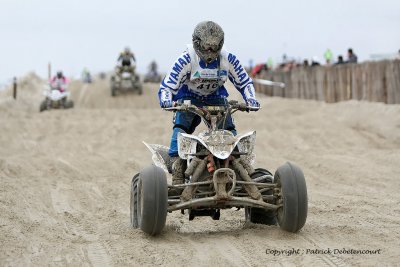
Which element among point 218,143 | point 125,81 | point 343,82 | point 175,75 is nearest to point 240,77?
point 175,75

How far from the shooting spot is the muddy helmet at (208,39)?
735cm

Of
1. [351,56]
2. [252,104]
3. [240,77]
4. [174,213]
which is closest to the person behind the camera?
[252,104]

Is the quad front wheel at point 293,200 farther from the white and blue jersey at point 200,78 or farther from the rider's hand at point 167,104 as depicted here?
the rider's hand at point 167,104

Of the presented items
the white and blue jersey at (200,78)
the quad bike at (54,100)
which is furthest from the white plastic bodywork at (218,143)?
the quad bike at (54,100)

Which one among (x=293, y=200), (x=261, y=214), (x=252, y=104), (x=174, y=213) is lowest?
(x=174, y=213)

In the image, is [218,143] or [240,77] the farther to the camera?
[240,77]

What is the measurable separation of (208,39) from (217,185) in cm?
156

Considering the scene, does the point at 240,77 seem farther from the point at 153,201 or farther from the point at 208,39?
the point at 153,201

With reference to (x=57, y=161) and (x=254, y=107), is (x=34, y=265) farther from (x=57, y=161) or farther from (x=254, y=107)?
(x=57, y=161)

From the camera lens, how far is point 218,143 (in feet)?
23.3

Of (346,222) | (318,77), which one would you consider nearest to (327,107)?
(318,77)

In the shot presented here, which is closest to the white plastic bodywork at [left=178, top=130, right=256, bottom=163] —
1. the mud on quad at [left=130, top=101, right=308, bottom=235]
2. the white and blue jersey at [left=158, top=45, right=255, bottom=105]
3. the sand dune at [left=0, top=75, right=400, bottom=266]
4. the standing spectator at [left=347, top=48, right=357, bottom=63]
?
the mud on quad at [left=130, top=101, right=308, bottom=235]

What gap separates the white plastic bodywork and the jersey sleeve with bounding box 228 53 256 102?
0.68 meters

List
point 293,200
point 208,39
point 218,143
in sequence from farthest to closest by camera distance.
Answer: point 208,39
point 218,143
point 293,200
